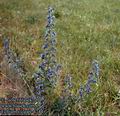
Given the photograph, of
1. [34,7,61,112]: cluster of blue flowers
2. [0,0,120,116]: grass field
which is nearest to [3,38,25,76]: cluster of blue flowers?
[0,0,120,116]: grass field

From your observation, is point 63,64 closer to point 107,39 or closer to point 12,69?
point 12,69

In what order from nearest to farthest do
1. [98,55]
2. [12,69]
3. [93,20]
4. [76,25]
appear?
[12,69] < [98,55] < [76,25] < [93,20]

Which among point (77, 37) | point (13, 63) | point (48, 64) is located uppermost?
point (48, 64)

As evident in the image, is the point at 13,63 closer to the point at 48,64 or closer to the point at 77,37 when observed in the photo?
the point at 48,64

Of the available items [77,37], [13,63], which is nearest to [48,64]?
[13,63]

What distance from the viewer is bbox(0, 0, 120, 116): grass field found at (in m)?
5.41

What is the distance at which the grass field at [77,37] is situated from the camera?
5.41 metres

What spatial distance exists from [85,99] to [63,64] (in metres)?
1.45

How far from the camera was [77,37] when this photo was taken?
7895 mm

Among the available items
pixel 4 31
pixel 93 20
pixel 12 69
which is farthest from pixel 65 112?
pixel 93 20

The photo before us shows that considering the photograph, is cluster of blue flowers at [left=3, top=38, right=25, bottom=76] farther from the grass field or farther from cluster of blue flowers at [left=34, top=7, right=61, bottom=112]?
cluster of blue flowers at [left=34, top=7, right=61, bottom=112]

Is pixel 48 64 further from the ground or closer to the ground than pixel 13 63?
further from the ground

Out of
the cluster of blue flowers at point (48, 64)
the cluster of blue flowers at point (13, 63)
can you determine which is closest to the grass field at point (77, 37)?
the cluster of blue flowers at point (13, 63)

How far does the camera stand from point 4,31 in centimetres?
757
